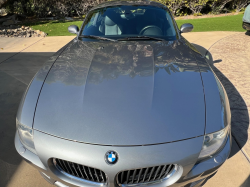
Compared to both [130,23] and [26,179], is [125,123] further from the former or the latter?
[130,23]

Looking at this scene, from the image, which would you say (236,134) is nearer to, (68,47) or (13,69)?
(68,47)

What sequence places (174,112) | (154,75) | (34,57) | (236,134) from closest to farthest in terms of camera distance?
(174,112), (154,75), (236,134), (34,57)

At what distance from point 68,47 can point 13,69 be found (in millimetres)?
2625

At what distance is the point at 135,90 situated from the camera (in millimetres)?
1731

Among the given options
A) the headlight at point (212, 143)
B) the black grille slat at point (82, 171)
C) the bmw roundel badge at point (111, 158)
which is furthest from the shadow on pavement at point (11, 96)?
the headlight at point (212, 143)

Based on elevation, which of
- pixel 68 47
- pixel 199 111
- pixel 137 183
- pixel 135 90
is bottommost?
pixel 137 183

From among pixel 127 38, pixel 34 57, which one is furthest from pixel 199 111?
pixel 34 57

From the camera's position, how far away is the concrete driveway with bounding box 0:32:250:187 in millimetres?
2049

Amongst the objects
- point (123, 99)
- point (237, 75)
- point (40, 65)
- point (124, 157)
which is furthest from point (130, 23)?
point (40, 65)

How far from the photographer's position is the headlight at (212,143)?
4.81 feet

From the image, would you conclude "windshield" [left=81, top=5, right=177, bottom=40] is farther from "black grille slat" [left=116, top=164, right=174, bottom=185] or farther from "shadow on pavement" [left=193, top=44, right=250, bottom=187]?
"black grille slat" [left=116, top=164, right=174, bottom=185]

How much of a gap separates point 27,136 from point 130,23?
1971 mm

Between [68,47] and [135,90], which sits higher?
[68,47]

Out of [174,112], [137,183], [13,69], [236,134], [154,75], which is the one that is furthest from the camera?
[13,69]
